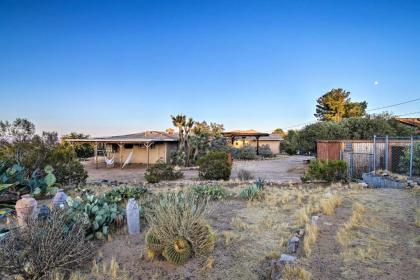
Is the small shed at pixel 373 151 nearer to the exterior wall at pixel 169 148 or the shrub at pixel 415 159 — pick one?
the shrub at pixel 415 159

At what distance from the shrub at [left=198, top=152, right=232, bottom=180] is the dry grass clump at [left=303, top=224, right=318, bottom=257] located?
26.5 ft

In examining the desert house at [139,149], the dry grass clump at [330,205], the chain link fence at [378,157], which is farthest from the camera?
the desert house at [139,149]

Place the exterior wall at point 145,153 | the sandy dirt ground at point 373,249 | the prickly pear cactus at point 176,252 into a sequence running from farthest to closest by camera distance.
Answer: the exterior wall at point 145,153 < the prickly pear cactus at point 176,252 < the sandy dirt ground at point 373,249

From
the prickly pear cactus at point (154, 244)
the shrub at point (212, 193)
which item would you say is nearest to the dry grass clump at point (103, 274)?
the prickly pear cactus at point (154, 244)

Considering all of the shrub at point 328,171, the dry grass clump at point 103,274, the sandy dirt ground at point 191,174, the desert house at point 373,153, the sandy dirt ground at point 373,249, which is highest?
the desert house at point 373,153

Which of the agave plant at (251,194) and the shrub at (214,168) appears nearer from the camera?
the agave plant at (251,194)

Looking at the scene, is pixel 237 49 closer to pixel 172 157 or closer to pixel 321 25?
pixel 321 25

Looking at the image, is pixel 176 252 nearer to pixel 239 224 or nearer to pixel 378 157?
pixel 239 224

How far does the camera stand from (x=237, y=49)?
46.4 ft

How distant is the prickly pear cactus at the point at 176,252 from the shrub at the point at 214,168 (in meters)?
8.99

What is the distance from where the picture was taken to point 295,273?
8.64 feet

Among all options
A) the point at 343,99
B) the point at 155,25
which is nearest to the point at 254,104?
the point at 155,25

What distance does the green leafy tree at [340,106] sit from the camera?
41.9 meters

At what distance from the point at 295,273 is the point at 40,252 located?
8.74 feet
